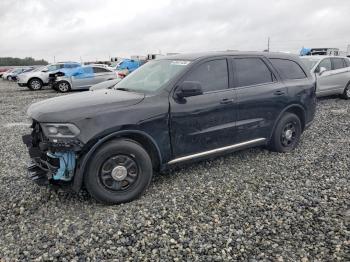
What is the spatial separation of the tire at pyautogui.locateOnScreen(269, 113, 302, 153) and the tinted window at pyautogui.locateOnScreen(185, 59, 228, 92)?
4.49 ft

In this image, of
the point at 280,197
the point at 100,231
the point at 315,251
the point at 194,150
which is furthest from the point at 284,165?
the point at 100,231

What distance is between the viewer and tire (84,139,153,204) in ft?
12.1

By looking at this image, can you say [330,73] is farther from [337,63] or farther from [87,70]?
[87,70]

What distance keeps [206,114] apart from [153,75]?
3.17 ft

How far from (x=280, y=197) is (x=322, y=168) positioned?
1.35 meters

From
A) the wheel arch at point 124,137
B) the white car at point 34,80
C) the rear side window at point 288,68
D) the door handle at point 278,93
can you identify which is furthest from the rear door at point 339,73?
the white car at point 34,80

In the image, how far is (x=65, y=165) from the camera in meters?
3.63

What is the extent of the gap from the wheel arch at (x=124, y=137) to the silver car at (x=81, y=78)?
588 inches

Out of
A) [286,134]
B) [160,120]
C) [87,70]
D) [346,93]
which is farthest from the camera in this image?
[87,70]

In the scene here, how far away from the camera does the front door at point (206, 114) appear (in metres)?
4.23

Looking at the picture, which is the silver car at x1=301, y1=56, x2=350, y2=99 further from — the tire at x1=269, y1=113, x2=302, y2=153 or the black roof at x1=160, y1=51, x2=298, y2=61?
the black roof at x1=160, y1=51, x2=298, y2=61

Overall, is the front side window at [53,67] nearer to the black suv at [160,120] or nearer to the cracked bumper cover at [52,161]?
the black suv at [160,120]

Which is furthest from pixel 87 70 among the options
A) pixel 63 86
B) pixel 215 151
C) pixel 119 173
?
pixel 119 173

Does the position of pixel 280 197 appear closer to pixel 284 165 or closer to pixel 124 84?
pixel 284 165
